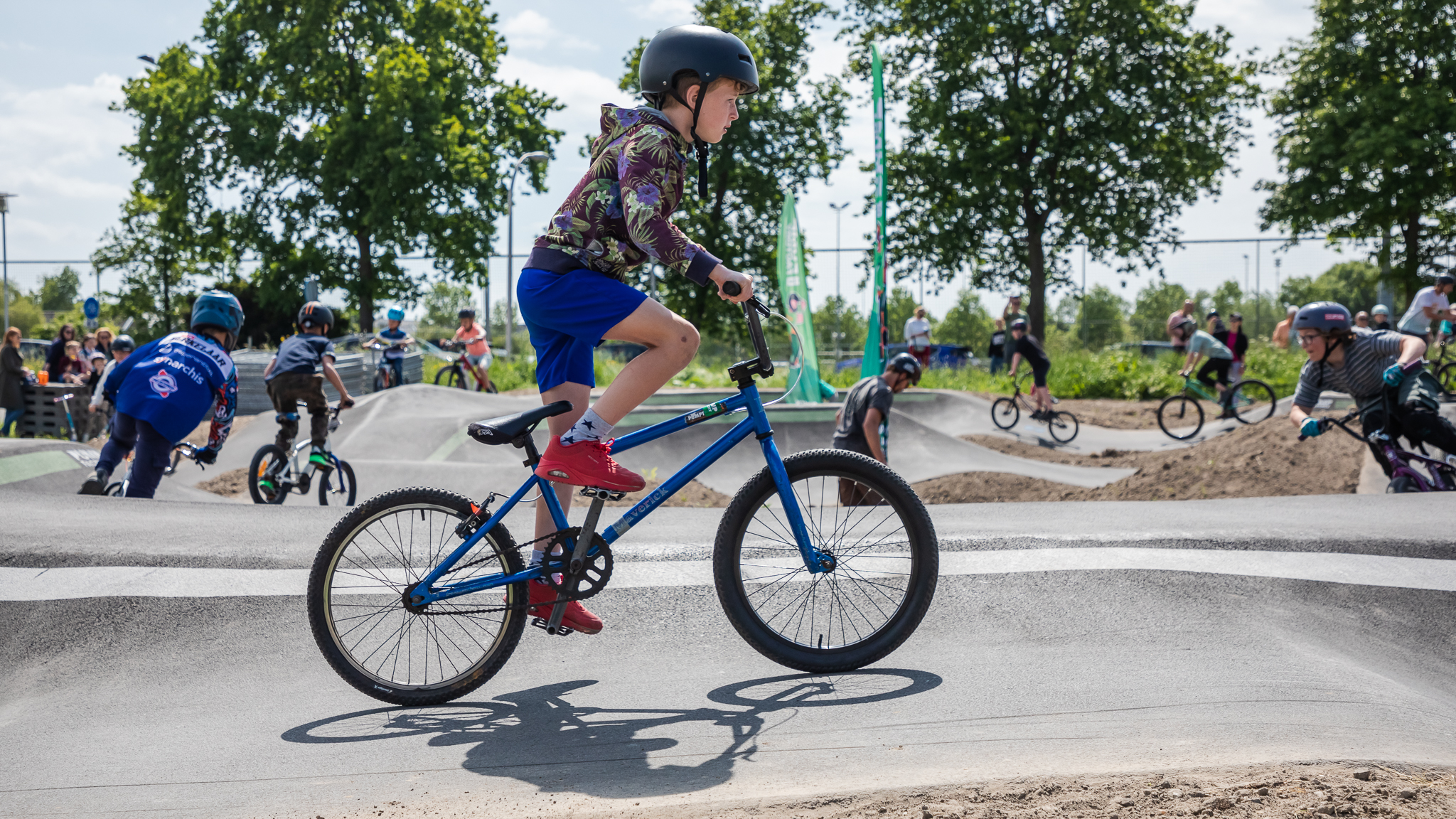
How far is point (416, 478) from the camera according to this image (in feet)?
35.3

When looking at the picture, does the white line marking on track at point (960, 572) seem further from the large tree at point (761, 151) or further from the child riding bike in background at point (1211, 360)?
the large tree at point (761, 151)

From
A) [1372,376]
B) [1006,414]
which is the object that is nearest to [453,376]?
[1006,414]

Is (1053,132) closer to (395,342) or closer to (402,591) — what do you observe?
(395,342)

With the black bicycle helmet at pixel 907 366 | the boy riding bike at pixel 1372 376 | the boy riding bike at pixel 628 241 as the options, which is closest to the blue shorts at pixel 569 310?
the boy riding bike at pixel 628 241

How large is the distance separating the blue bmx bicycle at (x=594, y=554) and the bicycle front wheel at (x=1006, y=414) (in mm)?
14592

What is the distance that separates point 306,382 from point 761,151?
2782 centimetres

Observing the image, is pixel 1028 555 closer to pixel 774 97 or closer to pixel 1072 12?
pixel 1072 12

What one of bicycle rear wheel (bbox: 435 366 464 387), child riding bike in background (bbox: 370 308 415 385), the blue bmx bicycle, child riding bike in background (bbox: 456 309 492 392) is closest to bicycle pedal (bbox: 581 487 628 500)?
the blue bmx bicycle

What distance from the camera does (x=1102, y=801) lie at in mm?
2287

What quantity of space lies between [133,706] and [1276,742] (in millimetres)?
3412

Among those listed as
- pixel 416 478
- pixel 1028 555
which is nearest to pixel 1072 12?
pixel 416 478

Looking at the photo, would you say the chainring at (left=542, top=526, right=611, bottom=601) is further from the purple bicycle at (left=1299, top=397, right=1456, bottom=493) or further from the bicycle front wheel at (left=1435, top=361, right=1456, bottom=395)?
the bicycle front wheel at (left=1435, top=361, right=1456, bottom=395)

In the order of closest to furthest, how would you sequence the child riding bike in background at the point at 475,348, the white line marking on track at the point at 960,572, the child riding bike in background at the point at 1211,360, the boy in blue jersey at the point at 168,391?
the white line marking on track at the point at 960,572 < the boy in blue jersey at the point at 168,391 < the child riding bike in background at the point at 1211,360 < the child riding bike in background at the point at 475,348

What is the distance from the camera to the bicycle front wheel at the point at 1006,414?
57.0 ft
